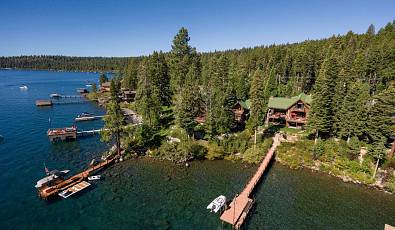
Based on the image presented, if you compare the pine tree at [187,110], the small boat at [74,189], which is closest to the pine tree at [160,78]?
the pine tree at [187,110]

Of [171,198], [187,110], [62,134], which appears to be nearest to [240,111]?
[187,110]

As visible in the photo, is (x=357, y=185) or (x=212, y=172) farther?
(x=212, y=172)

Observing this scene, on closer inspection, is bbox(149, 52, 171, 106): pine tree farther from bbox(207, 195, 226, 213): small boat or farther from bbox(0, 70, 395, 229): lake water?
bbox(207, 195, 226, 213): small boat

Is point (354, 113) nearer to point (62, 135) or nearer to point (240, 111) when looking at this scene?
point (240, 111)

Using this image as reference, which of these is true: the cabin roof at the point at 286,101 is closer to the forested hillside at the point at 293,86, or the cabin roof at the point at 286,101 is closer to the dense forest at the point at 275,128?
the forested hillside at the point at 293,86

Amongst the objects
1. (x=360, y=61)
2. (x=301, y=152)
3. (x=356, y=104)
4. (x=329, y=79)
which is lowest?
(x=301, y=152)

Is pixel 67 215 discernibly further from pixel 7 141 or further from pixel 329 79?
pixel 329 79

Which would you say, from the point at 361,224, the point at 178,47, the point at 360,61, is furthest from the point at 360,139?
the point at 178,47

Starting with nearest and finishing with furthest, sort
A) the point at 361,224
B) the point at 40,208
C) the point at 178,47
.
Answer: the point at 361,224
the point at 40,208
the point at 178,47
